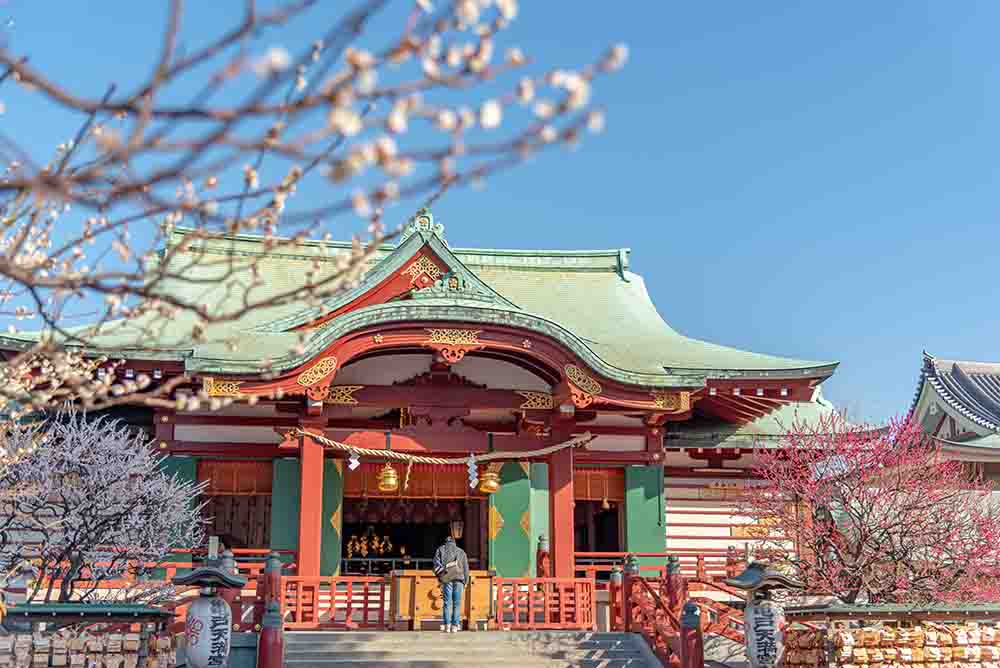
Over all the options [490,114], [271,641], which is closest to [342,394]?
[271,641]

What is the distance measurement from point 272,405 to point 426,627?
4.51m

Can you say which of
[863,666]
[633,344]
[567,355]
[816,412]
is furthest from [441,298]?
[816,412]

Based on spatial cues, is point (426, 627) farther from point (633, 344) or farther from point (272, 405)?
point (633, 344)

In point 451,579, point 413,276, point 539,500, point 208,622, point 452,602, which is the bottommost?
point 208,622

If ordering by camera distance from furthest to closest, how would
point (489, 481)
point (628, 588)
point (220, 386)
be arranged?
1. point (489, 481)
2. point (220, 386)
3. point (628, 588)

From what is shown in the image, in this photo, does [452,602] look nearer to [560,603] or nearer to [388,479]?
[560,603]

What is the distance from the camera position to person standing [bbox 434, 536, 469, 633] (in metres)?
15.5

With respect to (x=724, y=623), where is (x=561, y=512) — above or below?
above

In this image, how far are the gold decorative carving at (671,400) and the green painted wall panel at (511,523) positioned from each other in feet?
9.91

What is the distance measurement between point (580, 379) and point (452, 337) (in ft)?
7.13

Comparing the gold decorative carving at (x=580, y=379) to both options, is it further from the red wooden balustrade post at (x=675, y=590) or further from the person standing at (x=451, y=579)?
the red wooden balustrade post at (x=675, y=590)

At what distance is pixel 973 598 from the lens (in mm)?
16250

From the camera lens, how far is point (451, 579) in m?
15.5

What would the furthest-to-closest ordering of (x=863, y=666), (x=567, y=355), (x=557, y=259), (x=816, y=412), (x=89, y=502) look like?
(x=557, y=259) < (x=816, y=412) < (x=567, y=355) < (x=89, y=502) < (x=863, y=666)
